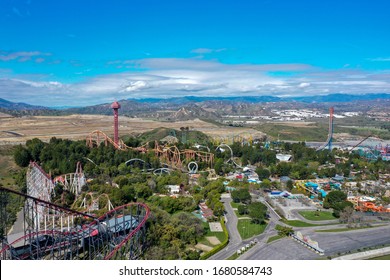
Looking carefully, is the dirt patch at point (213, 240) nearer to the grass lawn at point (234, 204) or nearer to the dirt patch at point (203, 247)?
the dirt patch at point (203, 247)

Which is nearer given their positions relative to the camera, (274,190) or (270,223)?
(270,223)

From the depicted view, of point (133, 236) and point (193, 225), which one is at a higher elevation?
point (133, 236)

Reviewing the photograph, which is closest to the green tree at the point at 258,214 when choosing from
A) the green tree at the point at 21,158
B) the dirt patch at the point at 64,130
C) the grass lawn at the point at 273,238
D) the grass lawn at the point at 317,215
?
the grass lawn at the point at 273,238

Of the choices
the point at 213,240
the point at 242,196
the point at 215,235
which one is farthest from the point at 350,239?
the point at 242,196

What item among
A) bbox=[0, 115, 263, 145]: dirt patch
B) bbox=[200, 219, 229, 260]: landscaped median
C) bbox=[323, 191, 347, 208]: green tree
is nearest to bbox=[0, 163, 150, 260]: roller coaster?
bbox=[200, 219, 229, 260]: landscaped median
